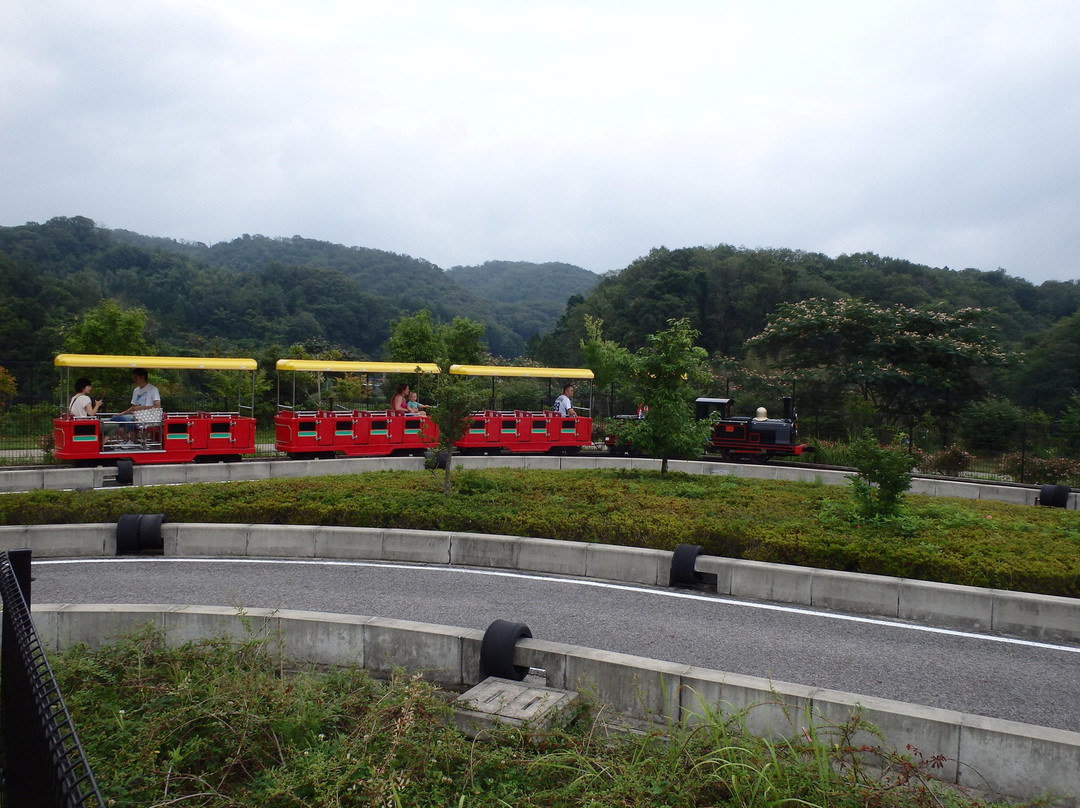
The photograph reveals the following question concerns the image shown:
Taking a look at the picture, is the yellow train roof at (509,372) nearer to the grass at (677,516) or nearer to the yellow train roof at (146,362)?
the yellow train roof at (146,362)

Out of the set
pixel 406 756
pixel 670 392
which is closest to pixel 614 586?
pixel 406 756

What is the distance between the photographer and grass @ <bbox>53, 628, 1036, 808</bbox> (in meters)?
4.22

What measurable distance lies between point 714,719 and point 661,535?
5.60 m

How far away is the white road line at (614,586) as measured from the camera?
7996 millimetres

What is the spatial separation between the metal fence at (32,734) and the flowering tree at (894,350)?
28298 mm

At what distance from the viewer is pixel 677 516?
1136 centimetres

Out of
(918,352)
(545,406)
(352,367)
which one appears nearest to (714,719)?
(352,367)

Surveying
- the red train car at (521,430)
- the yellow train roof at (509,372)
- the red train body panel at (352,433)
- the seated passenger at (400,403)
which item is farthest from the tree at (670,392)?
the seated passenger at (400,403)

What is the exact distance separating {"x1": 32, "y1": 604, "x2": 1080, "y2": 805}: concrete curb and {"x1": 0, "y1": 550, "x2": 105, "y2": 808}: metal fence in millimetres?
2289

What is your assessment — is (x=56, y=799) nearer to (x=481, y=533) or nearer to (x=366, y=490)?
(x=481, y=533)

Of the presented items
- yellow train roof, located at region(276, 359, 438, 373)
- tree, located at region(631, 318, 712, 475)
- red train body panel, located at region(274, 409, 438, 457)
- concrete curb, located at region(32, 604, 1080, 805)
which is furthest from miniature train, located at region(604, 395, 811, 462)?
concrete curb, located at region(32, 604, 1080, 805)

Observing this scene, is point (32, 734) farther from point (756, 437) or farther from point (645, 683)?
point (756, 437)

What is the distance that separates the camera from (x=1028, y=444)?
2169 centimetres

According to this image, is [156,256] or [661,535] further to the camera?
[156,256]
